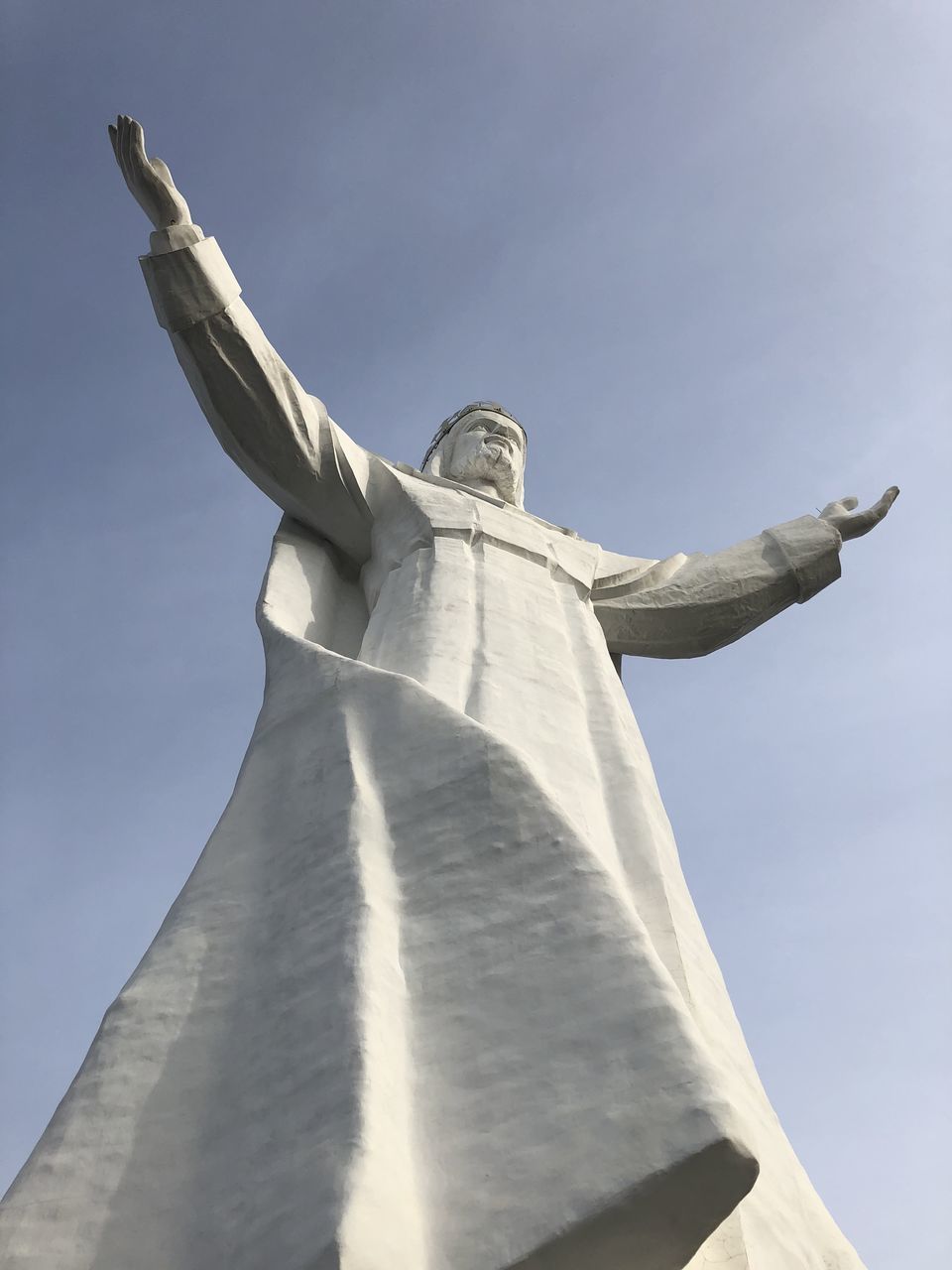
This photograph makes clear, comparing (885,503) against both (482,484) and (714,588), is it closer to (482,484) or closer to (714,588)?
(714,588)

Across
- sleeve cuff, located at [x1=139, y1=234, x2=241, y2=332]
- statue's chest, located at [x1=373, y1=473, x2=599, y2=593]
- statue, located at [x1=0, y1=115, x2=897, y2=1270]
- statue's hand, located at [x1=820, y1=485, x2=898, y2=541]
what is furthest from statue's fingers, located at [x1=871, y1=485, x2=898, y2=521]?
sleeve cuff, located at [x1=139, y1=234, x2=241, y2=332]

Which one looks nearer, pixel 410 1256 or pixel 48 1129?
pixel 410 1256

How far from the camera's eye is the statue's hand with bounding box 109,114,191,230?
6531mm

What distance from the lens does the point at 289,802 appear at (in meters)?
4.85

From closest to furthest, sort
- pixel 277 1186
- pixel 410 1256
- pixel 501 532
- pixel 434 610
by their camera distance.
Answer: pixel 410 1256 < pixel 277 1186 < pixel 434 610 < pixel 501 532

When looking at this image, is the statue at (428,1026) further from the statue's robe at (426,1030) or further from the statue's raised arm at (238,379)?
the statue's raised arm at (238,379)

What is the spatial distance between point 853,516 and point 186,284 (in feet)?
13.6

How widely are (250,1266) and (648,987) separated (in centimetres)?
120

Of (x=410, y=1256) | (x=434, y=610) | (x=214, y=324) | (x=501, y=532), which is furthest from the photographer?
(x=501, y=532)

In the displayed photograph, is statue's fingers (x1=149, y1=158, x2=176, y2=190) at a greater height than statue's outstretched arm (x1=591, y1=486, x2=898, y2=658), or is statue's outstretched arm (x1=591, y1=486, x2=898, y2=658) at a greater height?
statue's fingers (x1=149, y1=158, x2=176, y2=190)

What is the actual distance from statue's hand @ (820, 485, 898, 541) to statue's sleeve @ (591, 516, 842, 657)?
146 millimetres

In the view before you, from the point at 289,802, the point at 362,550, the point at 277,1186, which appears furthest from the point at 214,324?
the point at 277,1186

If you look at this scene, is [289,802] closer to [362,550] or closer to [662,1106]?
[662,1106]

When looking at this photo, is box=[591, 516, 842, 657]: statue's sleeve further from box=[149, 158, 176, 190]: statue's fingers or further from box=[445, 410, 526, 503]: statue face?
box=[149, 158, 176, 190]: statue's fingers
